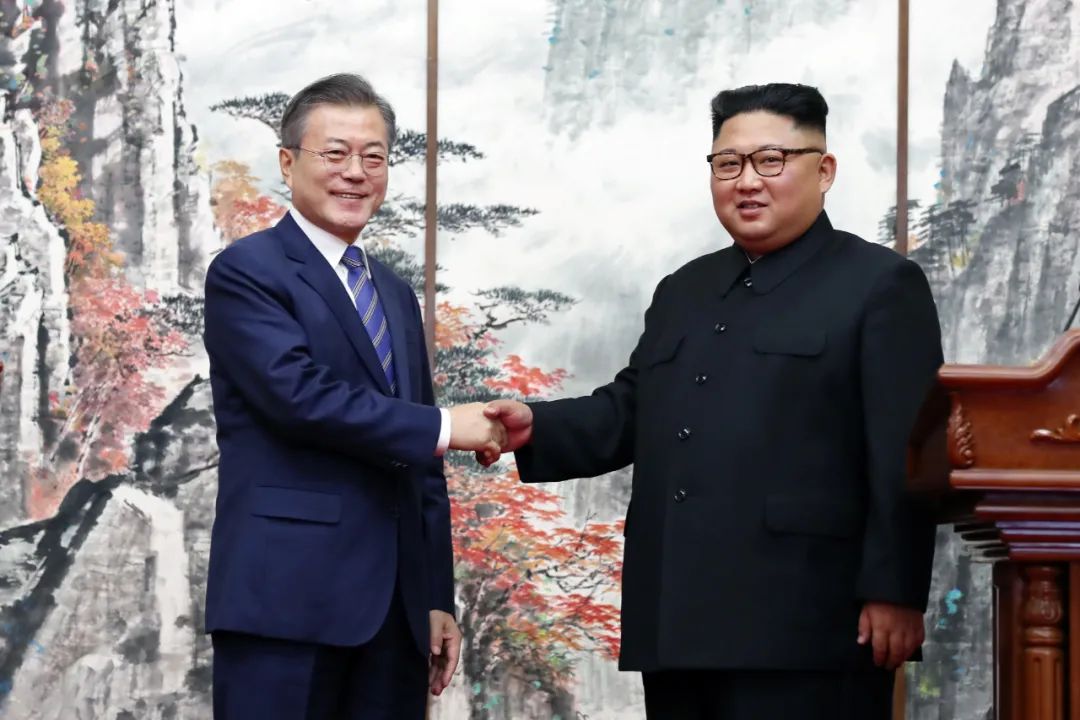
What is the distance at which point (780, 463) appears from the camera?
6.68ft

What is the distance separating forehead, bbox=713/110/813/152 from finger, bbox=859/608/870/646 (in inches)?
29.6

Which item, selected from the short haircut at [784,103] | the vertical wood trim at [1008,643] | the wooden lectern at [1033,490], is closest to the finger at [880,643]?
the vertical wood trim at [1008,643]

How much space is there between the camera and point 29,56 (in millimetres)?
3682

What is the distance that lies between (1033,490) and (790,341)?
682mm

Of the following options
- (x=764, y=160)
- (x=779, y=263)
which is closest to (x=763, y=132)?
(x=764, y=160)

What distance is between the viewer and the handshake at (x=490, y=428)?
2.28 meters

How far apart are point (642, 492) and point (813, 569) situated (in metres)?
0.32

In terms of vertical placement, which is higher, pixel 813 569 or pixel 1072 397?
pixel 1072 397

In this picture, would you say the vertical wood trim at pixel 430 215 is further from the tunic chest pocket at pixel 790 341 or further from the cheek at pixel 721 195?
the tunic chest pocket at pixel 790 341

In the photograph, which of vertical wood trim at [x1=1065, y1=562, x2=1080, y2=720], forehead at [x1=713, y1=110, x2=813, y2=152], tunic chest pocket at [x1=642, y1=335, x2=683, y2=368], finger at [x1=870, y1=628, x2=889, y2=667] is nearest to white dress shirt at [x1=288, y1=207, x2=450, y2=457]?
tunic chest pocket at [x1=642, y1=335, x2=683, y2=368]

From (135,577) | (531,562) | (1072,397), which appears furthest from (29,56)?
(1072,397)

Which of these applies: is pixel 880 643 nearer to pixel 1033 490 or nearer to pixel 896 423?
pixel 896 423

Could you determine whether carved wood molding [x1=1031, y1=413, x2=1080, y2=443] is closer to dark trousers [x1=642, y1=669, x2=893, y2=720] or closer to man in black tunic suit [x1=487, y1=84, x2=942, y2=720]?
man in black tunic suit [x1=487, y1=84, x2=942, y2=720]

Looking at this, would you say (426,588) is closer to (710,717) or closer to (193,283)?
(710,717)
